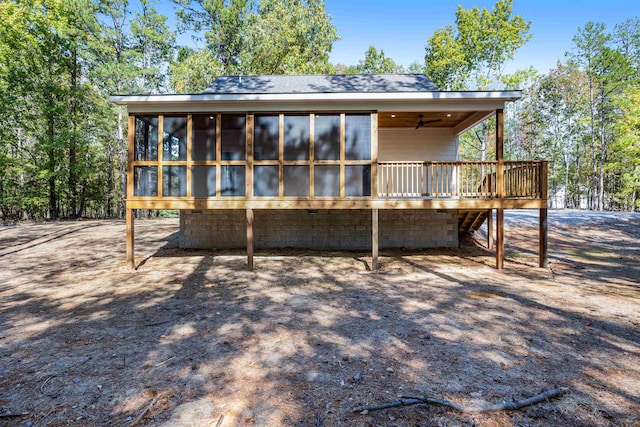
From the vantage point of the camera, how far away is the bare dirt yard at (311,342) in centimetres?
270

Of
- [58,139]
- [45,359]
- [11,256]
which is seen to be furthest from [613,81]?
[58,139]

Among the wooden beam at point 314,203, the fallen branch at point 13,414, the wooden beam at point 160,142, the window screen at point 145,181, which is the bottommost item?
the fallen branch at point 13,414

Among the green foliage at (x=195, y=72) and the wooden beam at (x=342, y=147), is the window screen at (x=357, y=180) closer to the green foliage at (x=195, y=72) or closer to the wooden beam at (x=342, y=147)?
the wooden beam at (x=342, y=147)

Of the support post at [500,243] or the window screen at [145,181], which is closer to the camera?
the support post at [500,243]

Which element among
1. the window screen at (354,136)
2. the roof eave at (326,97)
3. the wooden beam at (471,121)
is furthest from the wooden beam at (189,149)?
the wooden beam at (471,121)

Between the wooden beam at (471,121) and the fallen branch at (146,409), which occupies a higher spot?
the wooden beam at (471,121)

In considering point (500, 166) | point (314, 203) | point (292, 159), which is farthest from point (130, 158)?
point (500, 166)

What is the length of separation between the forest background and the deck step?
10.9 metres

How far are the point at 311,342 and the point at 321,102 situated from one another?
Answer: 233 inches

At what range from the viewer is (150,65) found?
21.8 metres

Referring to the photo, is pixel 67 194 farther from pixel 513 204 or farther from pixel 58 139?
pixel 513 204

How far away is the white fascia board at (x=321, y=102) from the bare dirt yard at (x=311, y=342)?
4048 mm

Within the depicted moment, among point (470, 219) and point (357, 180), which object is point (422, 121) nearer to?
point (357, 180)

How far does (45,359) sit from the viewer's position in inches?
143
